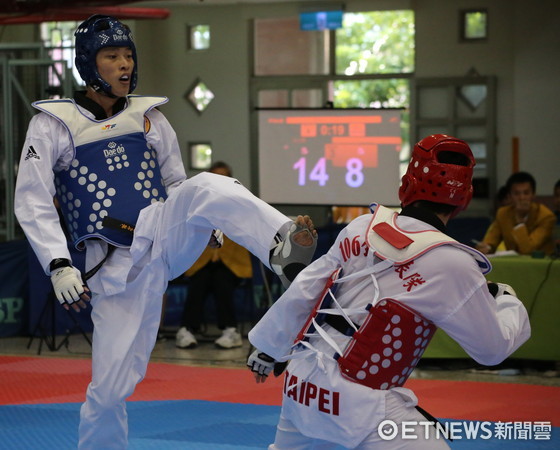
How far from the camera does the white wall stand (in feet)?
38.3

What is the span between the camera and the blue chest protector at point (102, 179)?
11.5 feet

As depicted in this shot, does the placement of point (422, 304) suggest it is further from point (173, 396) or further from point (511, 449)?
point (173, 396)

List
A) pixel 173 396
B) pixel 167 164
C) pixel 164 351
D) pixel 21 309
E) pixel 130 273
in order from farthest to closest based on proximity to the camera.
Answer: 1. pixel 21 309
2. pixel 164 351
3. pixel 173 396
4. pixel 167 164
5. pixel 130 273

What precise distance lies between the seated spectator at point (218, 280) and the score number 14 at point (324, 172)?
83 cm

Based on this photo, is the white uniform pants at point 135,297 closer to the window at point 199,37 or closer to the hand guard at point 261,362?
the hand guard at point 261,362

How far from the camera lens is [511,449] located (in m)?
4.45

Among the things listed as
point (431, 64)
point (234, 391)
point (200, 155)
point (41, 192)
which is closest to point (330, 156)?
point (234, 391)

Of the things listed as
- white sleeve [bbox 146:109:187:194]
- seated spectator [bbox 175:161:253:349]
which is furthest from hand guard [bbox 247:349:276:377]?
seated spectator [bbox 175:161:253:349]

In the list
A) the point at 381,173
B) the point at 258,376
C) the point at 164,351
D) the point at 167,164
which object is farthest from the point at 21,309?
the point at 258,376

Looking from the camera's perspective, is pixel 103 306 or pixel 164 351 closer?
pixel 103 306

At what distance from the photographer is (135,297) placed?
11.5 feet

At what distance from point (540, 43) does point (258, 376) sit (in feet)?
31.7

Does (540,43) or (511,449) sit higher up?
(540,43)

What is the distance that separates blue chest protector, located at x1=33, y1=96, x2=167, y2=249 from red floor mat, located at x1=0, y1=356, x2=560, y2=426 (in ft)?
7.60
